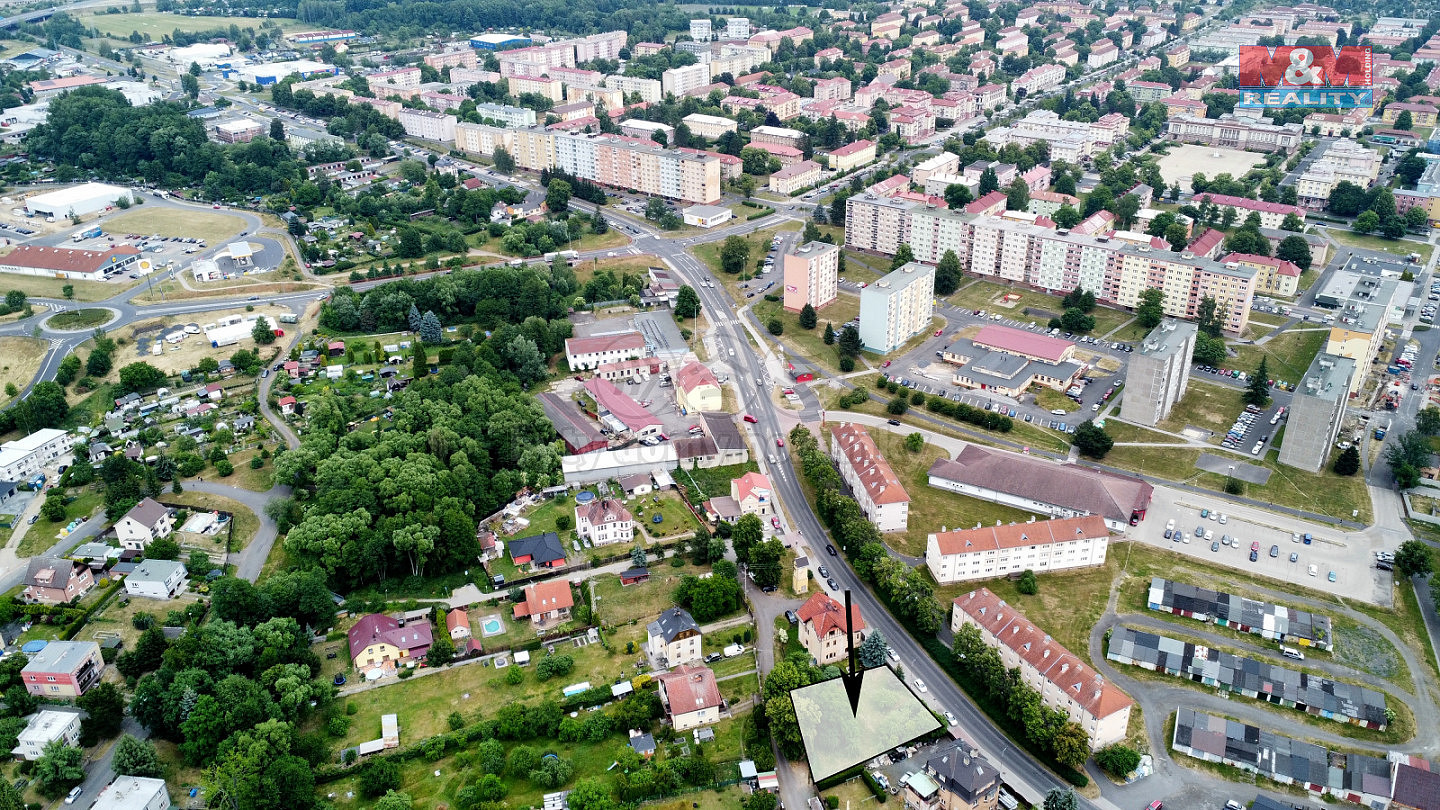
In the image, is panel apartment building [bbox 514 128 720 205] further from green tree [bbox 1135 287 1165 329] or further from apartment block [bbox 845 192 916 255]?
green tree [bbox 1135 287 1165 329]

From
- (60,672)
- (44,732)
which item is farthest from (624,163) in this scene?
(44,732)

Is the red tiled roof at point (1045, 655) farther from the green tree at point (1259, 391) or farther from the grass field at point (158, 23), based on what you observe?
the grass field at point (158, 23)

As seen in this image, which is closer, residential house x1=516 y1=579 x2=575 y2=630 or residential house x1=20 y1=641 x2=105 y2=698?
residential house x1=20 y1=641 x2=105 y2=698

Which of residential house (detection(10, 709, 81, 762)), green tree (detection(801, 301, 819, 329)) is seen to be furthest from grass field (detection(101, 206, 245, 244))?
residential house (detection(10, 709, 81, 762))

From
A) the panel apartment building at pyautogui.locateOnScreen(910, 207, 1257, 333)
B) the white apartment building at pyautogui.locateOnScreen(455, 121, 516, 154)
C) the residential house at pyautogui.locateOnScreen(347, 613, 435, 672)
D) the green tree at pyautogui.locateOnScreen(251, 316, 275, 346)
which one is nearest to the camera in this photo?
the residential house at pyautogui.locateOnScreen(347, 613, 435, 672)

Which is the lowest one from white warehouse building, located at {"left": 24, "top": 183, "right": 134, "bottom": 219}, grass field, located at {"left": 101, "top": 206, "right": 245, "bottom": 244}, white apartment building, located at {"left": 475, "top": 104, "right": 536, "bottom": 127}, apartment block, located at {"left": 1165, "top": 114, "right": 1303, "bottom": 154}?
grass field, located at {"left": 101, "top": 206, "right": 245, "bottom": 244}

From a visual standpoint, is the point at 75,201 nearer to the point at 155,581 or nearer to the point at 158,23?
the point at 155,581

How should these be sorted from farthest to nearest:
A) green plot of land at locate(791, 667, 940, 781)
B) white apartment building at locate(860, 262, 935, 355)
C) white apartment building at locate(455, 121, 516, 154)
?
1. white apartment building at locate(455, 121, 516, 154)
2. white apartment building at locate(860, 262, 935, 355)
3. green plot of land at locate(791, 667, 940, 781)

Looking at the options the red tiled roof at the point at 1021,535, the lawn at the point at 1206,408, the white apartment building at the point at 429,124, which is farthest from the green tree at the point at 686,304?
the white apartment building at the point at 429,124

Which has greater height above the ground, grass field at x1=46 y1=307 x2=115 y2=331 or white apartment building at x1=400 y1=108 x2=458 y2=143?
white apartment building at x1=400 y1=108 x2=458 y2=143
